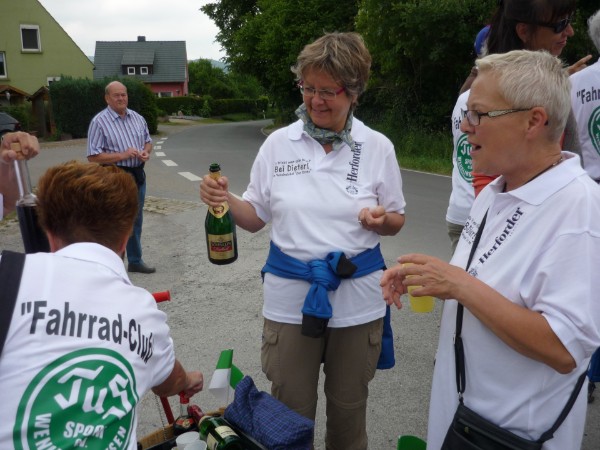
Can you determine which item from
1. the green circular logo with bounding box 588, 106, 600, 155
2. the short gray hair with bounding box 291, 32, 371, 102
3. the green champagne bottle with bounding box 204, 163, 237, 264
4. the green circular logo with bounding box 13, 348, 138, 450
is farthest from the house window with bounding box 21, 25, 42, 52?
the green circular logo with bounding box 13, 348, 138, 450

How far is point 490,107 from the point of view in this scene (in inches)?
70.0

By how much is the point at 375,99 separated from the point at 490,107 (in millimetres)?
20989

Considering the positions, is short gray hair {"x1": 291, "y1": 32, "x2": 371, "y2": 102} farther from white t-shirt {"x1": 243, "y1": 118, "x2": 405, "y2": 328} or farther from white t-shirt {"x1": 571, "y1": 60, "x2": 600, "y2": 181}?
white t-shirt {"x1": 571, "y1": 60, "x2": 600, "y2": 181}

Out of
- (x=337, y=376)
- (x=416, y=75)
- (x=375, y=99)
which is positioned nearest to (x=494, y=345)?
(x=337, y=376)

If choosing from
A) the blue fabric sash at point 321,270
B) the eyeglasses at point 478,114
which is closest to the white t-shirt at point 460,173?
the blue fabric sash at point 321,270

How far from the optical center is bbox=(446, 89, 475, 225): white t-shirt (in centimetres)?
288

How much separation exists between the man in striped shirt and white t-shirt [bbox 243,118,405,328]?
165 inches

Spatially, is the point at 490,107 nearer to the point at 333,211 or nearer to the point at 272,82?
the point at 333,211

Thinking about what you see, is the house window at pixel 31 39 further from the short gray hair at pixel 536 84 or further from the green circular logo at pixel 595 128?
the short gray hair at pixel 536 84

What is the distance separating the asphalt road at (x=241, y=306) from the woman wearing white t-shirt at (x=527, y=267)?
5.17 ft

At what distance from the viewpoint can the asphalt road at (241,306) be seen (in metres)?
3.75

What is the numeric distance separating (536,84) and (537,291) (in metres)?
0.60

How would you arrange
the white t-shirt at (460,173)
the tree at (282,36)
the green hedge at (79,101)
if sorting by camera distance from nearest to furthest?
the white t-shirt at (460,173) → the tree at (282,36) → the green hedge at (79,101)

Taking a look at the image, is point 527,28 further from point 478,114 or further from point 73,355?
point 73,355
